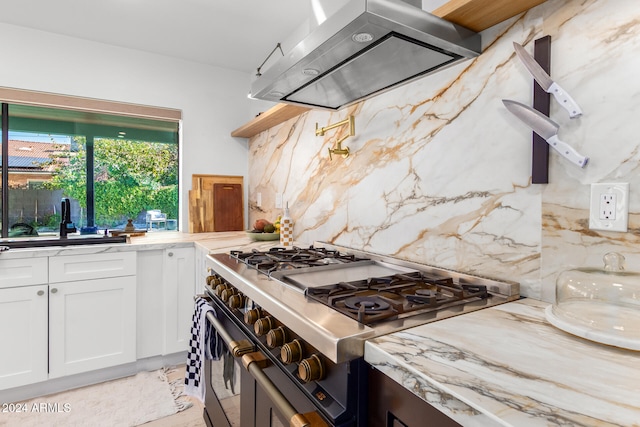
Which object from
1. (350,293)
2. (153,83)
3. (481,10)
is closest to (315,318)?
(350,293)

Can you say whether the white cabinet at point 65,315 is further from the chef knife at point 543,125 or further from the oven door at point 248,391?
the chef knife at point 543,125

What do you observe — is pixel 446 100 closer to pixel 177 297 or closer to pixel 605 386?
pixel 605 386

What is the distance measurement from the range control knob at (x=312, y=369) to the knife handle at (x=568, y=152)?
82cm

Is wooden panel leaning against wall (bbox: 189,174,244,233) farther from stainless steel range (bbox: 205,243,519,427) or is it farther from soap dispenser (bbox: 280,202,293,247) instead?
stainless steel range (bbox: 205,243,519,427)

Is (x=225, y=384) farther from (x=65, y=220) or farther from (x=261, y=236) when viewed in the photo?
(x=65, y=220)

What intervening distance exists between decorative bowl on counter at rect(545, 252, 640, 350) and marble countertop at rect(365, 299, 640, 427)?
2cm

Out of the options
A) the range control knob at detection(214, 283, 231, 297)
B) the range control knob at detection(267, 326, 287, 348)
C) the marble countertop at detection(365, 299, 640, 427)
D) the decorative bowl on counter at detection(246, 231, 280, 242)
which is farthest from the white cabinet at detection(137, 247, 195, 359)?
the marble countertop at detection(365, 299, 640, 427)

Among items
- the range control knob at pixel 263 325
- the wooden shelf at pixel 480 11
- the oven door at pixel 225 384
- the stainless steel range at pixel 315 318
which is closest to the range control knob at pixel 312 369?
the stainless steel range at pixel 315 318

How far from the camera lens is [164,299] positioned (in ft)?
7.96

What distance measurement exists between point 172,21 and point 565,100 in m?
2.33

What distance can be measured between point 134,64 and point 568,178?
2.98 m

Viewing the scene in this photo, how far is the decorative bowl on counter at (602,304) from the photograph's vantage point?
669 millimetres

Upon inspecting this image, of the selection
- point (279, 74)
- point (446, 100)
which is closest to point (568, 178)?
point (446, 100)

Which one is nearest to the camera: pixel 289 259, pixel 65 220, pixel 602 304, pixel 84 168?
pixel 602 304
